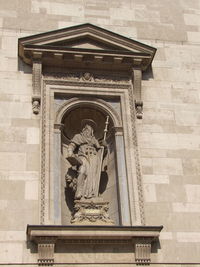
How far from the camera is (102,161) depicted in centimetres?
1018

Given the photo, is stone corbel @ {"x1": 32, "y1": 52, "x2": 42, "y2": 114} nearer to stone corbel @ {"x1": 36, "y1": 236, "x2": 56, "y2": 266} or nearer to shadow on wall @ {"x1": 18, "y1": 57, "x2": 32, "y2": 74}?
shadow on wall @ {"x1": 18, "y1": 57, "x2": 32, "y2": 74}

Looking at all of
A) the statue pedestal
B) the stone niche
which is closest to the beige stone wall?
the stone niche

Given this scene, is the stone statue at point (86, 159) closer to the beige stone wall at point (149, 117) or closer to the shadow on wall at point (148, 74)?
the beige stone wall at point (149, 117)

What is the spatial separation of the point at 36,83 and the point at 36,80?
68 mm

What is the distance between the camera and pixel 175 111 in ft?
35.2

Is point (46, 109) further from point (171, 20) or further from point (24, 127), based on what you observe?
point (171, 20)

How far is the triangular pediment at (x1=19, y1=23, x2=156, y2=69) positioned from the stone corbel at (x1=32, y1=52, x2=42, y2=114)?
0.16 meters

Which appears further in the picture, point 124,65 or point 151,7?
point 151,7

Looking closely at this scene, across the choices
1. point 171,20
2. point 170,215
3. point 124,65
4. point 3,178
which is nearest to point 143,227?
point 170,215

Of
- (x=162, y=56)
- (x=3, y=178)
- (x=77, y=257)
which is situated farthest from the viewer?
(x=162, y=56)

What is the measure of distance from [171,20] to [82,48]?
2.73m

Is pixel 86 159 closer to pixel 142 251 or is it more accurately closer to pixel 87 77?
pixel 87 77

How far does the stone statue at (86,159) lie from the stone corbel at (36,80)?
1.03 meters

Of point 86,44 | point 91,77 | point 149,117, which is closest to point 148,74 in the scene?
point 149,117
